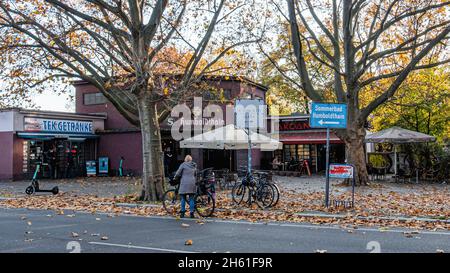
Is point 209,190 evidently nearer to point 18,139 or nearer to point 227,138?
point 227,138

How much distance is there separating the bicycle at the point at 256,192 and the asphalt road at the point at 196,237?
103 inches

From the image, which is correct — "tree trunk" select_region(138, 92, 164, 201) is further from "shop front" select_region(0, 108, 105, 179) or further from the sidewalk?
"shop front" select_region(0, 108, 105, 179)

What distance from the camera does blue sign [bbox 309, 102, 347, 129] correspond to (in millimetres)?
13141

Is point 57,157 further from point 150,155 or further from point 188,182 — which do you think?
point 188,182

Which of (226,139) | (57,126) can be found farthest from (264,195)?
(57,126)

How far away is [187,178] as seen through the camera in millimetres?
12164

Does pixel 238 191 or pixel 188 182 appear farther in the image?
pixel 238 191

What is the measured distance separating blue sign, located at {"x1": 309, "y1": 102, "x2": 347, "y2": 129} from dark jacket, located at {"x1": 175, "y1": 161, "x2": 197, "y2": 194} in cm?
372

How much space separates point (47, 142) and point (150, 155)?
53.0 ft

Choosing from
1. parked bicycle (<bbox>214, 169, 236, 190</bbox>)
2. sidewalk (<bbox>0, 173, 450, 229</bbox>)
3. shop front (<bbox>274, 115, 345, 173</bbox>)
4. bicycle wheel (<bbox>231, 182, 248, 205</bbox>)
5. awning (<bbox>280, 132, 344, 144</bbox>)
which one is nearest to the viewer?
sidewalk (<bbox>0, 173, 450, 229</bbox>)

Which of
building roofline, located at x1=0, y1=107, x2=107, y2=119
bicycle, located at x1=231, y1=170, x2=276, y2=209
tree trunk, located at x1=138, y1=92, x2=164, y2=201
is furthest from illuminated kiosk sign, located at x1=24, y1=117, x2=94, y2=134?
bicycle, located at x1=231, y1=170, x2=276, y2=209

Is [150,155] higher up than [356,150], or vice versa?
[356,150]
